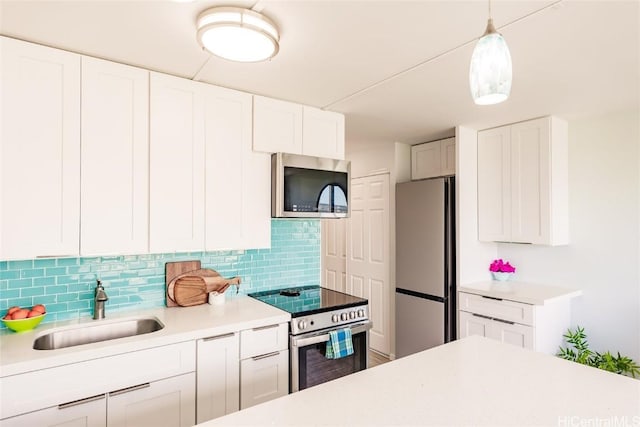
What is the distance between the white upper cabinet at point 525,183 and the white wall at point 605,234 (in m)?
0.12

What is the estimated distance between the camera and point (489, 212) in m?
3.40

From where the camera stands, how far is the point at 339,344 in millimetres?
2318

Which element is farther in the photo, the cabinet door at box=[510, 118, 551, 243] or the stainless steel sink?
the cabinet door at box=[510, 118, 551, 243]

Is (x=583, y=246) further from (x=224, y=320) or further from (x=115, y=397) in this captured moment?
(x=115, y=397)

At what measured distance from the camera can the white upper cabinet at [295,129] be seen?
2525 millimetres

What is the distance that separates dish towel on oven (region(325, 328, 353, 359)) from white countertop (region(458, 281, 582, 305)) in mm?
1380

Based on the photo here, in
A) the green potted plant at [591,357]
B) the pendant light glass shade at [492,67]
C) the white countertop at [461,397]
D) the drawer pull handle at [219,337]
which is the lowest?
the green potted plant at [591,357]

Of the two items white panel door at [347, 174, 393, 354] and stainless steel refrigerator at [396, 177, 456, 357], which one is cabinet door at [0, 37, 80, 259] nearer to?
stainless steel refrigerator at [396, 177, 456, 357]

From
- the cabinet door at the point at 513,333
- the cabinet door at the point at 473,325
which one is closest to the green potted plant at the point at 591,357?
the cabinet door at the point at 513,333

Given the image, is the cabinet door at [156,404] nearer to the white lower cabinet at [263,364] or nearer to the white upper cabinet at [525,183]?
the white lower cabinet at [263,364]

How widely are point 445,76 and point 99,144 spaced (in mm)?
2004

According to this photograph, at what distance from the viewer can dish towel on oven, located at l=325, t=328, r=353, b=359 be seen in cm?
230

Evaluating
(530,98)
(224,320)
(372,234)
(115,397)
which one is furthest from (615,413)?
(372,234)

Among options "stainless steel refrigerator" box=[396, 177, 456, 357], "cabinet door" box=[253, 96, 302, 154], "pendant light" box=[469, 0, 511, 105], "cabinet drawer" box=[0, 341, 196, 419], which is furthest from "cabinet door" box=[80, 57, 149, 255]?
"stainless steel refrigerator" box=[396, 177, 456, 357]
